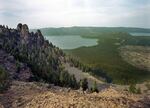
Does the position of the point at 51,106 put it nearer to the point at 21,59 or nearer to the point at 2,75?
the point at 2,75

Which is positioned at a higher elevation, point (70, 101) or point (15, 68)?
point (70, 101)

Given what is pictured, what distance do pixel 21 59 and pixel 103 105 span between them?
122 m

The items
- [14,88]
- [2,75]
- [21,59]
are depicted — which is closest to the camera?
[14,88]

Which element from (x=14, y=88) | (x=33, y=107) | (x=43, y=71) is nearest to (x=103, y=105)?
(x=33, y=107)

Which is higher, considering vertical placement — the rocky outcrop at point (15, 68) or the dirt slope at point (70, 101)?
the dirt slope at point (70, 101)

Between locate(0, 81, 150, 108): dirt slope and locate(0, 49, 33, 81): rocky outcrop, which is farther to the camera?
locate(0, 49, 33, 81): rocky outcrop

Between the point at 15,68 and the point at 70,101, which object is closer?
the point at 70,101

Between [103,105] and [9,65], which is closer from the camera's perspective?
[103,105]

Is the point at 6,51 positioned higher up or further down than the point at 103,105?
further down

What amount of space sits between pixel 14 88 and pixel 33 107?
1120 cm

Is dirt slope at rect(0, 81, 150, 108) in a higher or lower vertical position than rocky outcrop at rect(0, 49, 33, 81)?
higher

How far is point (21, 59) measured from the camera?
148500 mm

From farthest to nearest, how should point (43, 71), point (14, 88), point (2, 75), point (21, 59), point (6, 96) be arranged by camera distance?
point (21, 59) → point (43, 71) → point (2, 75) → point (14, 88) → point (6, 96)

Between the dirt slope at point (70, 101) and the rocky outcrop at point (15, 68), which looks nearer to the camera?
the dirt slope at point (70, 101)
